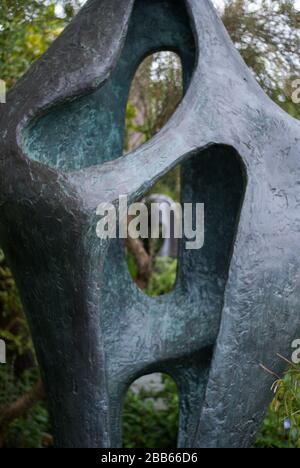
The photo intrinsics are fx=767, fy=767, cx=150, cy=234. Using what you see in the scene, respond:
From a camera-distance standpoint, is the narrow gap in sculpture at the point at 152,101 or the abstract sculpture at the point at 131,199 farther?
the narrow gap in sculpture at the point at 152,101

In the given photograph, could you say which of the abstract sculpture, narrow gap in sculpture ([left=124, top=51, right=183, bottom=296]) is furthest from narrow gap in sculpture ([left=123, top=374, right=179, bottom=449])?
the abstract sculpture

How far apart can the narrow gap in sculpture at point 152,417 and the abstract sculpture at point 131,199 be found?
1.46 meters

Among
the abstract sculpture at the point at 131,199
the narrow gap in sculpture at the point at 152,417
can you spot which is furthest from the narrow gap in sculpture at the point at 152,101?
the abstract sculpture at the point at 131,199

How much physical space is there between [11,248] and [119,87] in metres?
0.81

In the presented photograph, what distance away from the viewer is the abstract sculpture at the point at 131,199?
2.35 metres

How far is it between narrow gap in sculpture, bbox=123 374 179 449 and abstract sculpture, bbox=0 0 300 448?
1.46 meters

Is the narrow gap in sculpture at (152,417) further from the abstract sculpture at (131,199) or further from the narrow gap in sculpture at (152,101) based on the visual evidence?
the abstract sculpture at (131,199)

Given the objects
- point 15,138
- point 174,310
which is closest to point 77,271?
point 15,138

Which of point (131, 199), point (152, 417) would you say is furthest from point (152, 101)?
point (131, 199)

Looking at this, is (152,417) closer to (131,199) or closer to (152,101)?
(152,101)

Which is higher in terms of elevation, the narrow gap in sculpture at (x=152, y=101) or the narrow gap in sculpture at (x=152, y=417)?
the narrow gap in sculpture at (x=152, y=101)

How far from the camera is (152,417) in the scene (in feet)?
14.7

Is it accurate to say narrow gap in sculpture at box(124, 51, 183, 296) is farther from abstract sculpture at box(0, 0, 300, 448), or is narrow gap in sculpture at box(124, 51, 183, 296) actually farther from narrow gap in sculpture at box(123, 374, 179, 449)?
abstract sculpture at box(0, 0, 300, 448)
